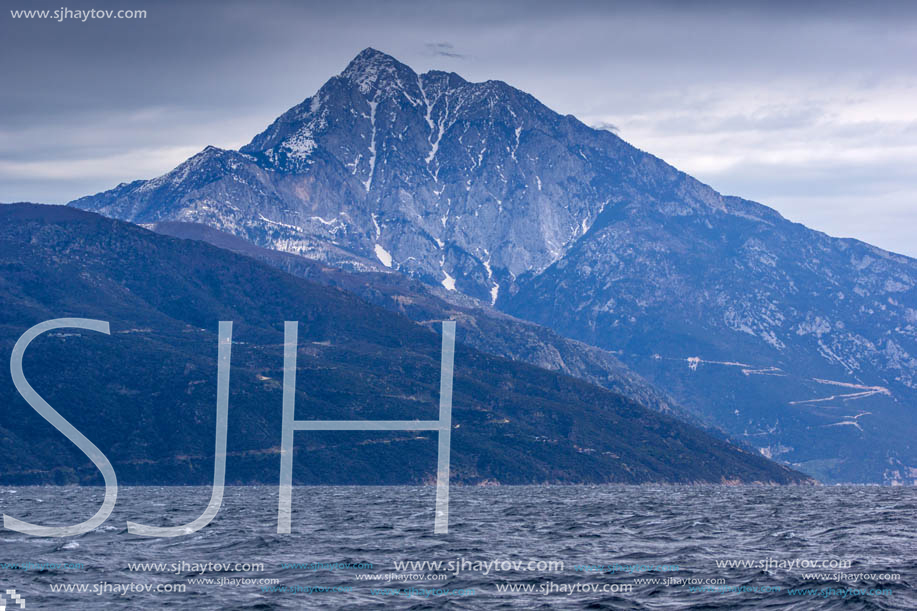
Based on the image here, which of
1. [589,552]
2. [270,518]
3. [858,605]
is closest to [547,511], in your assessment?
[270,518]

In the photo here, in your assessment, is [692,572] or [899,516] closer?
[692,572]

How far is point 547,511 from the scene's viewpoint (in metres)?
198

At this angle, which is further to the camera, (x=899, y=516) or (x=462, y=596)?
(x=899, y=516)

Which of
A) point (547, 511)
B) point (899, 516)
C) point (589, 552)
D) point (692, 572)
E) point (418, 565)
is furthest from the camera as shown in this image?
point (547, 511)

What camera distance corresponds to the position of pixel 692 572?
9488 centimetres

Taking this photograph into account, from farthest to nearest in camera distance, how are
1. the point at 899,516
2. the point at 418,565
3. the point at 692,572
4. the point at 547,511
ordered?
the point at 547,511 < the point at 899,516 < the point at 418,565 < the point at 692,572

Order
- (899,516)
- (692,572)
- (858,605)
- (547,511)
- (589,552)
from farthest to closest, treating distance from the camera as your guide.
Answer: (547,511)
(899,516)
(589,552)
(692,572)
(858,605)

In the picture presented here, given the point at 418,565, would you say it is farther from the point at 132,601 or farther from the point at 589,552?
the point at 132,601

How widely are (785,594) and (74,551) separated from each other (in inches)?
2583

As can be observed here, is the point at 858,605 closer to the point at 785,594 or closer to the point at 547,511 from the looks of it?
the point at 785,594

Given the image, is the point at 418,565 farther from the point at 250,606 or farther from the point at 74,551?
the point at 74,551

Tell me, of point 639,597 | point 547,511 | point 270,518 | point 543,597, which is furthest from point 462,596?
point 547,511

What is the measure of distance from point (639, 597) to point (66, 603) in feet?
128

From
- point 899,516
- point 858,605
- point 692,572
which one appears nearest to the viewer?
point 858,605
